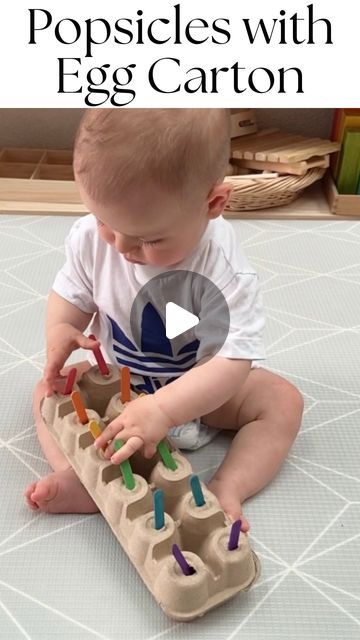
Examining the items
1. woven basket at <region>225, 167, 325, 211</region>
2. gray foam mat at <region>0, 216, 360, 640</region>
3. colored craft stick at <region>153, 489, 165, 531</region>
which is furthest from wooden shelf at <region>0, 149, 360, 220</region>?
colored craft stick at <region>153, 489, 165, 531</region>

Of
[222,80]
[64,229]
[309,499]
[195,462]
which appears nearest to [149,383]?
[195,462]

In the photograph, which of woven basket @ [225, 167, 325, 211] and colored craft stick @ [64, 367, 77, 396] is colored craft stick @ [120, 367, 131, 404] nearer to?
Answer: colored craft stick @ [64, 367, 77, 396]

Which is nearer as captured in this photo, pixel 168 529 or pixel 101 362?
pixel 168 529

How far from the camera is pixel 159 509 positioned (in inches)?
23.2

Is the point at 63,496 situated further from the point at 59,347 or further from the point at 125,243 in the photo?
the point at 125,243

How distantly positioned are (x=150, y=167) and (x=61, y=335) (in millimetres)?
251

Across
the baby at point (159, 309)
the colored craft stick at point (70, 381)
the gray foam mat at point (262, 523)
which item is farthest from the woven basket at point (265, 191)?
the colored craft stick at point (70, 381)

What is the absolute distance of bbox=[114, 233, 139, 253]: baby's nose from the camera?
0.60 m

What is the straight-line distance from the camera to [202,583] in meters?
0.58

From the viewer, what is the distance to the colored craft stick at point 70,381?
714 mm

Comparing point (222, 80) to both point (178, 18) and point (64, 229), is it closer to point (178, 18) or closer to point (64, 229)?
point (178, 18)

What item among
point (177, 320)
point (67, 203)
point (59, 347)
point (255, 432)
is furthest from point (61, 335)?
point (67, 203)

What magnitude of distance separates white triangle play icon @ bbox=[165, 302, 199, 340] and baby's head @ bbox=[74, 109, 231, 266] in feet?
0.35

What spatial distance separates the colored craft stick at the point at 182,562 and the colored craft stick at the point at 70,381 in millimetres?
209
